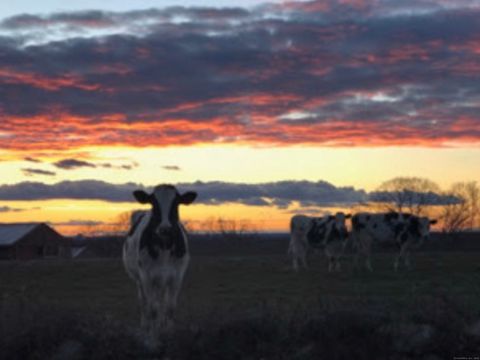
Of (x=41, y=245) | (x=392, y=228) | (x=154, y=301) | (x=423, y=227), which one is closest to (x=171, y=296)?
(x=154, y=301)

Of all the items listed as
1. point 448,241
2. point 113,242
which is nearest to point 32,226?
point 113,242

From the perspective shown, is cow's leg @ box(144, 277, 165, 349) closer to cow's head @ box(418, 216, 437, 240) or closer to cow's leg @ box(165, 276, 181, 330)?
cow's leg @ box(165, 276, 181, 330)

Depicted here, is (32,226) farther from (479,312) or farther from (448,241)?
(479,312)

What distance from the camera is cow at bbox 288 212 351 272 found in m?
35.4

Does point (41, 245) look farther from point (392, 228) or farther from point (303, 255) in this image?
point (392, 228)

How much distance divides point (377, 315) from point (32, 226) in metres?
74.8

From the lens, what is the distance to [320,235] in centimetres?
3700

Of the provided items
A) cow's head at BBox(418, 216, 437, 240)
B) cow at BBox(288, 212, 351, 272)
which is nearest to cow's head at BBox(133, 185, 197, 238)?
cow at BBox(288, 212, 351, 272)

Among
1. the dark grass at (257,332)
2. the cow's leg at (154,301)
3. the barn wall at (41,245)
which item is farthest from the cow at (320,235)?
the barn wall at (41,245)

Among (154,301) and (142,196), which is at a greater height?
(142,196)

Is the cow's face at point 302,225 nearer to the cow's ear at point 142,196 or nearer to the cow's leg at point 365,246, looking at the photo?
the cow's leg at point 365,246

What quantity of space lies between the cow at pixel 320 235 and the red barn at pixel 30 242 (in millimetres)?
46872

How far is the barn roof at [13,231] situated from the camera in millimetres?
78062

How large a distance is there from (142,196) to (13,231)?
70.4m
